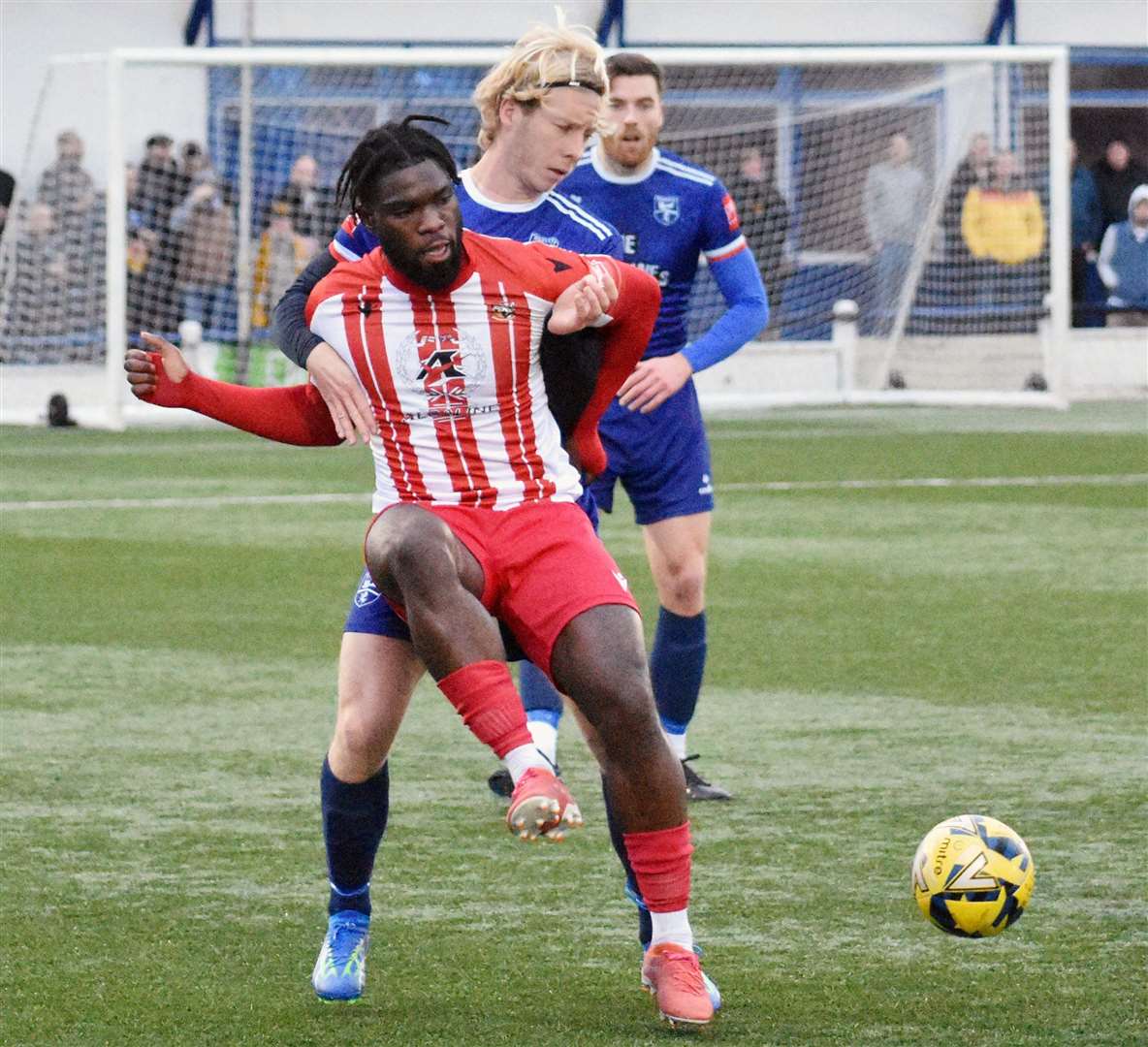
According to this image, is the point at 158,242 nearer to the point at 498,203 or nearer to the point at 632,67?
the point at 632,67

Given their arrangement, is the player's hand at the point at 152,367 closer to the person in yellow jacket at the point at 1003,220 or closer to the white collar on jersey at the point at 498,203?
the white collar on jersey at the point at 498,203

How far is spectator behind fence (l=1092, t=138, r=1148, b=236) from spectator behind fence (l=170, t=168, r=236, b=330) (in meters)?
9.08

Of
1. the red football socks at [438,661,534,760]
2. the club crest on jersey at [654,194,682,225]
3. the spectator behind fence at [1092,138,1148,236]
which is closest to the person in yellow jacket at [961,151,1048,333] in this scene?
the spectator behind fence at [1092,138,1148,236]

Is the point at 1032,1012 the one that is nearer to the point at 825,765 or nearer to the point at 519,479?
the point at 519,479

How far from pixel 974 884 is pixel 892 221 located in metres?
18.1

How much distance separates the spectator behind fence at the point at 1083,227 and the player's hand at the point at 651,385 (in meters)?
18.7

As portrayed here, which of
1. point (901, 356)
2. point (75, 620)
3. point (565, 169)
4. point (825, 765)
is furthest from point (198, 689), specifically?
point (901, 356)

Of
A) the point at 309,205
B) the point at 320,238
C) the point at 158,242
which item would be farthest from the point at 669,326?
the point at 158,242

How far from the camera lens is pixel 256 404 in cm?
484

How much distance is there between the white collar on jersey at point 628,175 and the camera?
271 inches

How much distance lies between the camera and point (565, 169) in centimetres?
500

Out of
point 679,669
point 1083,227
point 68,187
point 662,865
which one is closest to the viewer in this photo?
point 662,865

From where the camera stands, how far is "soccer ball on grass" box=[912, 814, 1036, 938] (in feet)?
16.1

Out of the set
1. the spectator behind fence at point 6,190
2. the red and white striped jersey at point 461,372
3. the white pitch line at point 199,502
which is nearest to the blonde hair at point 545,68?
the red and white striped jersey at point 461,372
